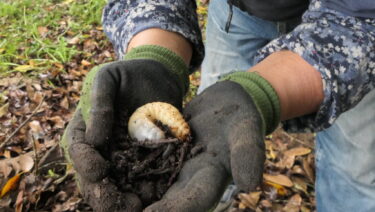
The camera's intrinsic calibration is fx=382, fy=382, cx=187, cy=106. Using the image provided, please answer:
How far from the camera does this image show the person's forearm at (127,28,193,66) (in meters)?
2.18

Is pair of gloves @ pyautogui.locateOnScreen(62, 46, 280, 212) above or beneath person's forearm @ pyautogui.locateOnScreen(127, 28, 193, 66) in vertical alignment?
beneath

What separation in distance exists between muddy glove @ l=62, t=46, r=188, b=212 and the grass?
8.67ft

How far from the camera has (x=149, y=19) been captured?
2211 mm

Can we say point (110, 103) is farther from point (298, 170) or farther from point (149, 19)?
point (298, 170)

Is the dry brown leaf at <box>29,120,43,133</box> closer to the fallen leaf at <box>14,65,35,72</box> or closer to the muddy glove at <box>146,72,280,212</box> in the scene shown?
the fallen leaf at <box>14,65,35,72</box>

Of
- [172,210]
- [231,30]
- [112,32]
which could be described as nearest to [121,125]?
[172,210]

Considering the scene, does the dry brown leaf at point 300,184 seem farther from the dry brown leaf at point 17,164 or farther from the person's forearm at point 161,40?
the dry brown leaf at point 17,164

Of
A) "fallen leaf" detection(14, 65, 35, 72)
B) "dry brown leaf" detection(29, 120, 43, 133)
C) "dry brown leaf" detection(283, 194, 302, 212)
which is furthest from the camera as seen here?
"fallen leaf" detection(14, 65, 35, 72)

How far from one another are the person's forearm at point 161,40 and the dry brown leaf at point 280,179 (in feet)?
5.09

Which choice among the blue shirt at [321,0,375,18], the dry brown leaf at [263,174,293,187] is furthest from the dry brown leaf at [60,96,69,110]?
the blue shirt at [321,0,375,18]

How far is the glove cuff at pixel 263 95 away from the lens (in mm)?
1674

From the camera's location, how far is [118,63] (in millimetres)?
1812

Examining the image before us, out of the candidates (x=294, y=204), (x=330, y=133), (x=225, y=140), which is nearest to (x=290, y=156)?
(x=294, y=204)

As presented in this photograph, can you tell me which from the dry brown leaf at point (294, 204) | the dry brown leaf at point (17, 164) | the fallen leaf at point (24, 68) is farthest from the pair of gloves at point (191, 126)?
the fallen leaf at point (24, 68)
